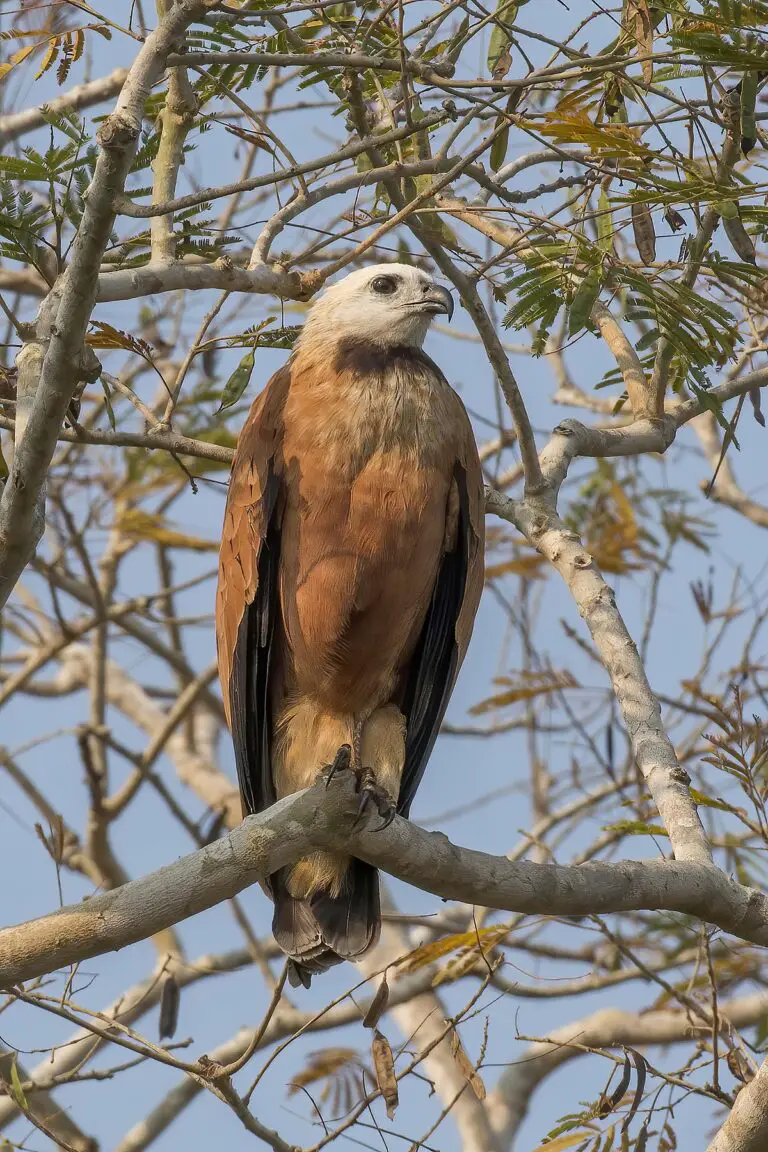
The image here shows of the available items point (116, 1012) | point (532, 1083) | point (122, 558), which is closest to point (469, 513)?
point (116, 1012)

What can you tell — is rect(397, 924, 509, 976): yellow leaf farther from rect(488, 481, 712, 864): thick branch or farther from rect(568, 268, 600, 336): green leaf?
rect(568, 268, 600, 336): green leaf

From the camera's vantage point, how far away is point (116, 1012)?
536 cm

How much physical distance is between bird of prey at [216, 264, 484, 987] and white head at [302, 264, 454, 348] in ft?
0.39

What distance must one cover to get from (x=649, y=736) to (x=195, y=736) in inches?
239

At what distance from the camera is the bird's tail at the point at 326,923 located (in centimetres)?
420

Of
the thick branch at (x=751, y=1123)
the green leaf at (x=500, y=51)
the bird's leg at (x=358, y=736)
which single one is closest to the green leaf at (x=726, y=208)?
the green leaf at (x=500, y=51)

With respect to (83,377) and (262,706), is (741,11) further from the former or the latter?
(262,706)

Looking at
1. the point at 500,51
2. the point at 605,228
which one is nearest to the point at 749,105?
the point at 605,228

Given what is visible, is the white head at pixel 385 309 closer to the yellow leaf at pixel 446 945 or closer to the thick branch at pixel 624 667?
the thick branch at pixel 624 667

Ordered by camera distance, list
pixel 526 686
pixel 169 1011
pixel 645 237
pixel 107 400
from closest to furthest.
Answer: pixel 107 400
pixel 645 237
pixel 169 1011
pixel 526 686

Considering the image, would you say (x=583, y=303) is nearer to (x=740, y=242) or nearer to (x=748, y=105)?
(x=740, y=242)

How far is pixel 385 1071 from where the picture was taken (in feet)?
12.2

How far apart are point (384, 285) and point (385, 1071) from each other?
2758mm

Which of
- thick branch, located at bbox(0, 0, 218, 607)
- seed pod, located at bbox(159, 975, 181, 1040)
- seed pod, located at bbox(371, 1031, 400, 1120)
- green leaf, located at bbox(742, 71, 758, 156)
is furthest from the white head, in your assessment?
A: seed pod, located at bbox(159, 975, 181, 1040)
